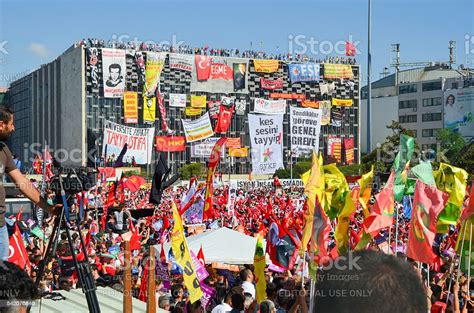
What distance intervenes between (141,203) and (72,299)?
2452cm

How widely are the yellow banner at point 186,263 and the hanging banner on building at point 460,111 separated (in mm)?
72482

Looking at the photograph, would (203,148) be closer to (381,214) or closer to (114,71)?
(114,71)

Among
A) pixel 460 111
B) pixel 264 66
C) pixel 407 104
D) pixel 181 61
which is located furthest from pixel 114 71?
pixel 460 111

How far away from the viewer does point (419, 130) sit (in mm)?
84500

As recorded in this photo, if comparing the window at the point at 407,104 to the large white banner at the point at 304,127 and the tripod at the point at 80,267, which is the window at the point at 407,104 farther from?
the tripod at the point at 80,267

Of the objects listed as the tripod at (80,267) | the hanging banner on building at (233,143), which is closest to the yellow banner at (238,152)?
the hanging banner on building at (233,143)

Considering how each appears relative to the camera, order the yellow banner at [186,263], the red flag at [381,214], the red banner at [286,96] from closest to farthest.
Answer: the yellow banner at [186,263] < the red flag at [381,214] < the red banner at [286,96]

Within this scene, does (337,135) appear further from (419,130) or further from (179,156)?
(179,156)

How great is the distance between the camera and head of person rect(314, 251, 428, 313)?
164 centimetres

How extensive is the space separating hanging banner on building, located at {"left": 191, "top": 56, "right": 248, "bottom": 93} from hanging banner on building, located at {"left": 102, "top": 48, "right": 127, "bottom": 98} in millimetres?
8320

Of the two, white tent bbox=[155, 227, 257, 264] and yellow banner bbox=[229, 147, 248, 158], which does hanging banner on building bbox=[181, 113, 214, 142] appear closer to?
→ yellow banner bbox=[229, 147, 248, 158]

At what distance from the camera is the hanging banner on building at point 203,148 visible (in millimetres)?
72938

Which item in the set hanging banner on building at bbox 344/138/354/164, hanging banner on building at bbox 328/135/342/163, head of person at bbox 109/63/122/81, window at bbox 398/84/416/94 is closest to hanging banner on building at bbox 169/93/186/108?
head of person at bbox 109/63/122/81

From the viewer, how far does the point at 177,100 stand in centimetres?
7512
